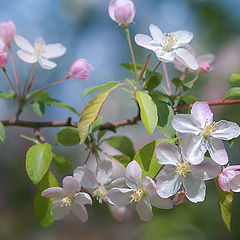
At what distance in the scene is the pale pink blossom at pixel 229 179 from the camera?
2.13 feet

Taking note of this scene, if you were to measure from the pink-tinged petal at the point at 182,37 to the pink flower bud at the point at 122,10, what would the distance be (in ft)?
0.45

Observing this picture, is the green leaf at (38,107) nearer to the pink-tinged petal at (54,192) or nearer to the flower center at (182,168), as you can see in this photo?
the pink-tinged petal at (54,192)

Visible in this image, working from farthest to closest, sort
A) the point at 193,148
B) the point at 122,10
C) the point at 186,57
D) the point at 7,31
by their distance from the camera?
the point at 7,31 → the point at 122,10 → the point at 186,57 → the point at 193,148

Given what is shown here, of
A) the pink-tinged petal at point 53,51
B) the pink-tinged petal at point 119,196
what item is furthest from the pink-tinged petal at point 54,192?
the pink-tinged petal at point 53,51

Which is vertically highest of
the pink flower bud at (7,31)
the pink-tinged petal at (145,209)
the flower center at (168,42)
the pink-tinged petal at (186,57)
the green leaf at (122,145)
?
the flower center at (168,42)

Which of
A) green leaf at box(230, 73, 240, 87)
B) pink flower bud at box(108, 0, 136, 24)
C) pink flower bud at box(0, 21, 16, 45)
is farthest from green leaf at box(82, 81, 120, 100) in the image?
pink flower bud at box(0, 21, 16, 45)

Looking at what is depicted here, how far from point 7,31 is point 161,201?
750 millimetres

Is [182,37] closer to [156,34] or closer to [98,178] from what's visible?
[156,34]

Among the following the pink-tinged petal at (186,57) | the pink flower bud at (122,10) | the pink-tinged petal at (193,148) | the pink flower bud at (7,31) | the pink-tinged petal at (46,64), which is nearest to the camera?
the pink-tinged petal at (193,148)

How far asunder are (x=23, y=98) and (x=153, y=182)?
611 mm

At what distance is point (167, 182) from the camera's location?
25.0 inches

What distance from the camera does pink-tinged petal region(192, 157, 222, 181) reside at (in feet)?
2.06

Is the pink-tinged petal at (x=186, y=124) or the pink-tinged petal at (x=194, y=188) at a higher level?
the pink-tinged petal at (x=186, y=124)

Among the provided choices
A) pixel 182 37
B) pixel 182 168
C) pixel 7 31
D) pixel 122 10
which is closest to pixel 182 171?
pixel 182 168
